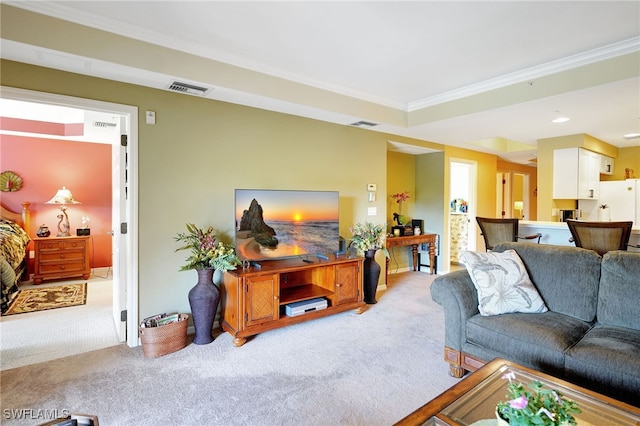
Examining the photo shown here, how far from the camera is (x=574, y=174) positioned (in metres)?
4.94

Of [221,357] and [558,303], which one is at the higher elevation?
[558,303]

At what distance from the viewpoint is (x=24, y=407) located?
201 centimetres

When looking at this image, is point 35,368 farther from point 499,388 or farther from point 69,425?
point 499,388

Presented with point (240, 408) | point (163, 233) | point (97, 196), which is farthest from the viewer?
point (97, 196)

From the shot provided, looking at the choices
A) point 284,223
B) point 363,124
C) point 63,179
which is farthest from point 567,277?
point 63,179

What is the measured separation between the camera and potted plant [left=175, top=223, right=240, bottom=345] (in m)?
2.83

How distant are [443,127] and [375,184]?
3.81 feet

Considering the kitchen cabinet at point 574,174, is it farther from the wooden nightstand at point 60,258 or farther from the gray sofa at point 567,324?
the wooden nightstand at point 60,258

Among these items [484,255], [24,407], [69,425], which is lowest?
[24,407]

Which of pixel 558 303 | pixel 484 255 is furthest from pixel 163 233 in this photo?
pixel 558 303

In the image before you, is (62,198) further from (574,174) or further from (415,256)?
(574,174)

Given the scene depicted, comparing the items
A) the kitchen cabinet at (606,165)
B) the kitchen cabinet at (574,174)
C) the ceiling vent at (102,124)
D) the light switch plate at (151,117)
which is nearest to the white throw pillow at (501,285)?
the light switch plate at (151,117)

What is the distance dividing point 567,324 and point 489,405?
4.01ft

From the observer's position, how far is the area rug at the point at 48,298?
379cm
